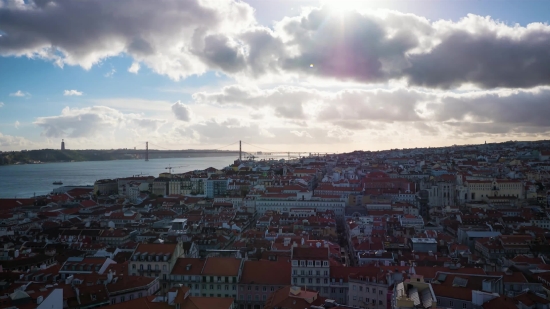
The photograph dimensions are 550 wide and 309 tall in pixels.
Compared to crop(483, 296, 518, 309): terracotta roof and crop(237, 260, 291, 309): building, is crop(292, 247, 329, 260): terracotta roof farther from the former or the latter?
crop(483, 296, 518, 309): terracotta roof

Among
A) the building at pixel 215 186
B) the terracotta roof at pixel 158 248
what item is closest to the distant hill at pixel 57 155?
the building at pixel 215 186

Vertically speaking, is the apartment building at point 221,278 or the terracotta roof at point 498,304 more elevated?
the terracotta roof at point 498,304

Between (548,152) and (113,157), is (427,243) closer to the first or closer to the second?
(548,152)

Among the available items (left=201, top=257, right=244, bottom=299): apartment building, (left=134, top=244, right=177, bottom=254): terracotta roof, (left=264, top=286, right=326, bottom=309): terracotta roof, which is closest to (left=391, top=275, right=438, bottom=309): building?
(left=264, top=286, right=326, bottom=309): terracotta roof

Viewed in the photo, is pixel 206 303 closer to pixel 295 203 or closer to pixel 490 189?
pixel 295 203

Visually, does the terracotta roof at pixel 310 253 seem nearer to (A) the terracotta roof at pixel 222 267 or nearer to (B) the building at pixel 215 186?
(A) the terracotta roof at pixel 222 267

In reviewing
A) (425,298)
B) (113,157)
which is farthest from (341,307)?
(113,157)

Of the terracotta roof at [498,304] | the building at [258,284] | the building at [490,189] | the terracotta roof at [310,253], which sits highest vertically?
the building at [490,189]
